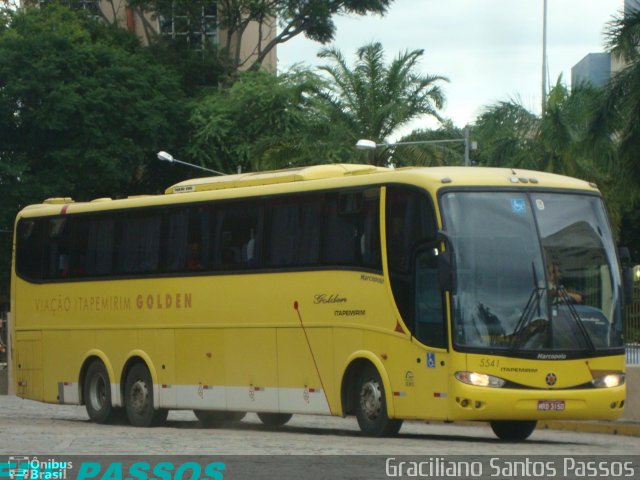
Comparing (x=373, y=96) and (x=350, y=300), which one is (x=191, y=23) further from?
(x=350, y=300)

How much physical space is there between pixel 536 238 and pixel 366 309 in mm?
2381

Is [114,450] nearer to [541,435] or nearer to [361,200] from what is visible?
[361,200]

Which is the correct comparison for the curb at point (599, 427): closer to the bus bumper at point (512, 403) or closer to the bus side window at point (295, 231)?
the bus bumper at point (512, 403)

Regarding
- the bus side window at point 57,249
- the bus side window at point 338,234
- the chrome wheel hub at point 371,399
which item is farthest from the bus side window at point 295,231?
the bus side window at point 57,249

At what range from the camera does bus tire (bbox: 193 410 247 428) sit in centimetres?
2566

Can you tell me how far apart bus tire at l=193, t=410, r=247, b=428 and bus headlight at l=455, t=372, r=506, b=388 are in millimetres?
7248

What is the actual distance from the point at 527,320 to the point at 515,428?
246 centimetres

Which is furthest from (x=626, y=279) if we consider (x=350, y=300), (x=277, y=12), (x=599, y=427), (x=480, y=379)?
(x=277, y=12)

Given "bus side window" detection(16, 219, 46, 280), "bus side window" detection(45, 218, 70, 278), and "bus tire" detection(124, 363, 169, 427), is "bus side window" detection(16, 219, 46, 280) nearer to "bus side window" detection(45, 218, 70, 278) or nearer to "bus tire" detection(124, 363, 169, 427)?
"bus side window" detection(45, 218, 70, 278)

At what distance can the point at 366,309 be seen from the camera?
20531 millimetres

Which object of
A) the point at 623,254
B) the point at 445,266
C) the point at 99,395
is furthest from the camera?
the point at 99,395

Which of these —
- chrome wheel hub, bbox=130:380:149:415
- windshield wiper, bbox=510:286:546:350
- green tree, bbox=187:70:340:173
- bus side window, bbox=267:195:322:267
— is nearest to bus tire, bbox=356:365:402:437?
bus side window, bbox=267:195:322:267

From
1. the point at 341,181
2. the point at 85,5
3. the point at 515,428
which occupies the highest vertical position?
the point at 85,5

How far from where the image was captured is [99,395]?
2608 centimetres
